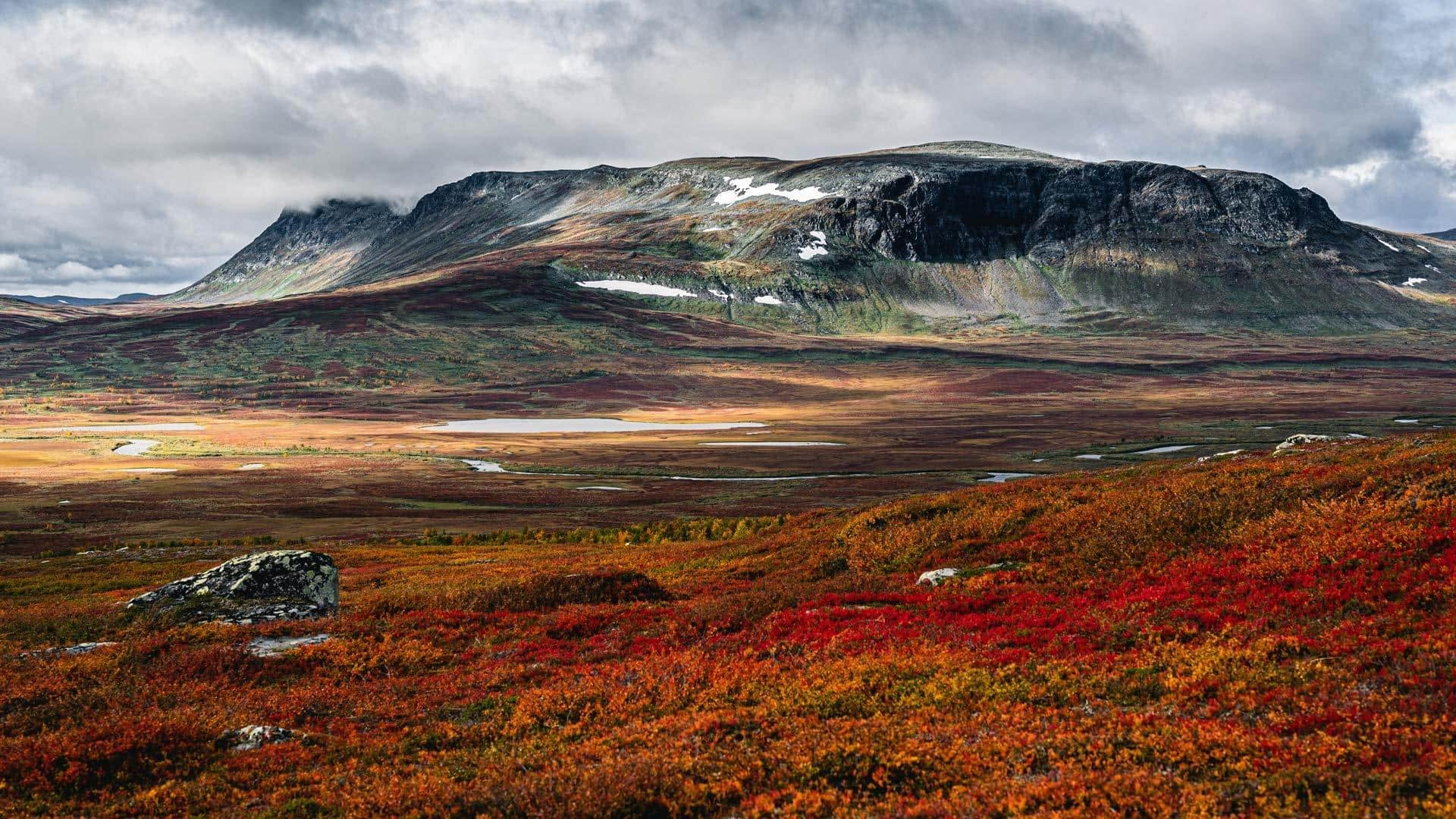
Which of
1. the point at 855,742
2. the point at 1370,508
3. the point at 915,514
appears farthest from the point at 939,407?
the point at 855,742

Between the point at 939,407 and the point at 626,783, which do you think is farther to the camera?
the point at 939,407

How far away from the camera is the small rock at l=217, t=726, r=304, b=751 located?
1576 cm

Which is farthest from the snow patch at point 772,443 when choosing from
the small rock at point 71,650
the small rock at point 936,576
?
the small rock at point 71,650

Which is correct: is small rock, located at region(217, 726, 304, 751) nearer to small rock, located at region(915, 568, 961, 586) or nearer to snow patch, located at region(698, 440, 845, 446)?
small rock, located at region(915, 568, 961, 586)

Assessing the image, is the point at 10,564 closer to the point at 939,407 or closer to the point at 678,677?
the point at 678,677

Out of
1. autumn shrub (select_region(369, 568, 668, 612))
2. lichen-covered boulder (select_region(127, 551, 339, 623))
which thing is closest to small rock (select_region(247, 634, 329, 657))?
lichen-covered boulder (select_region(127, 551, 339, 623))

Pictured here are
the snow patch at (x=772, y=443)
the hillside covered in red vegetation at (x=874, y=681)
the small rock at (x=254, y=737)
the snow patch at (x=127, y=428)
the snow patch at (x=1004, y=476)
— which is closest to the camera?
the hillside covered in red vegetation at (x=874, y=681)

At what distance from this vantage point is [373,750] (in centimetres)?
1521

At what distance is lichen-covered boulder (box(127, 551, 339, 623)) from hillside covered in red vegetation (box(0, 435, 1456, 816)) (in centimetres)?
Result: 130

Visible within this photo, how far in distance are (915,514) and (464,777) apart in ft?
89.7

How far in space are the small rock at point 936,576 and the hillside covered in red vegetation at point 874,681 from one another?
0.49 metres

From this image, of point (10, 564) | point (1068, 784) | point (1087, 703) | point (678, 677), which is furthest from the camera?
point (10, 564)

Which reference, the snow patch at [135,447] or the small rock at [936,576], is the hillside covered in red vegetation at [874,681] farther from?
the snow patch at [135,447]

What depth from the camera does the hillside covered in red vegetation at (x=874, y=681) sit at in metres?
11.6
